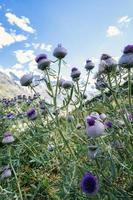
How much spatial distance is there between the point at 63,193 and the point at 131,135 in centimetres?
81

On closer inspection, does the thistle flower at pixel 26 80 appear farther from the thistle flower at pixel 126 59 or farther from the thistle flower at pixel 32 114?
the thistle flower at pixel 126 59

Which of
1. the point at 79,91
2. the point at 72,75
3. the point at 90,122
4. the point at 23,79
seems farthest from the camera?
the point at 72,75

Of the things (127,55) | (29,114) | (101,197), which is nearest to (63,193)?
(101,197)

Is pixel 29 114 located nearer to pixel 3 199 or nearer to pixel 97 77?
pixel 3 199

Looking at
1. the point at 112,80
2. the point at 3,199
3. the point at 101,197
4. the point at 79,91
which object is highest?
the point at 79,91

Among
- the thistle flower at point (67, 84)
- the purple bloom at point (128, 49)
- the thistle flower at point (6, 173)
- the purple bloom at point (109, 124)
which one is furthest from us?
the thistle flower at point (67, 84)

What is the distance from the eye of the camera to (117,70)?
10.9 ft

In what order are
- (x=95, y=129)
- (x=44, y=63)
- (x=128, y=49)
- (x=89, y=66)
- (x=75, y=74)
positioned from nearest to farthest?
(x=95, y=129) → (x=128, y=49) → (x=44, y=63) → (x=75, y=74) → (x=89, y=66)

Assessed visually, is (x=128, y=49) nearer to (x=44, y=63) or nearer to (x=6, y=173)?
(x=44, y=63)

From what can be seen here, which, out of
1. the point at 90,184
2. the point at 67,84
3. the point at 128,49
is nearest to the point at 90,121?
the point at 90,184

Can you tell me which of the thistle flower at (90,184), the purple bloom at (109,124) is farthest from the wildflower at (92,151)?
the purple bloom at (109,124)

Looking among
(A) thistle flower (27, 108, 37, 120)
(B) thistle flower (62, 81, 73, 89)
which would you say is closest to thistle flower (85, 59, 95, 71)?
(B) thistle flower (62, 81, 73, 89)

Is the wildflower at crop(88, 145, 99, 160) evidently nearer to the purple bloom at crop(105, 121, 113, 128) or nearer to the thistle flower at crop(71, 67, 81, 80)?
the purple bloom at crop(105, 121, 113, 128)

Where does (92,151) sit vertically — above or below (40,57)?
below
